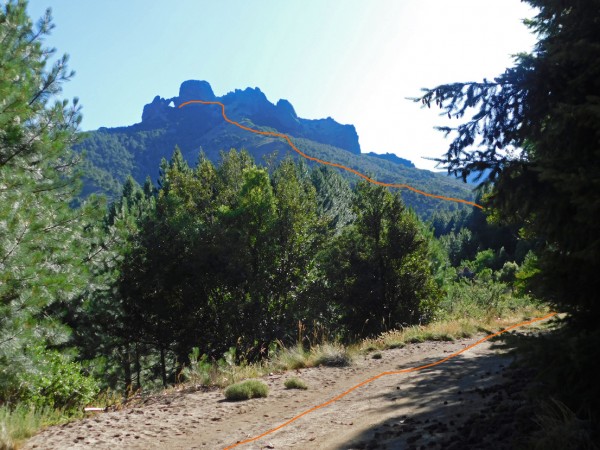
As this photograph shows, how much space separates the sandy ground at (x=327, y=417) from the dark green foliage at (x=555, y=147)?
3.48ft

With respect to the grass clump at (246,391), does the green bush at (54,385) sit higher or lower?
higher

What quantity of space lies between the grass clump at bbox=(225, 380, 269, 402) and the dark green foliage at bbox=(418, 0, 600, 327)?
4.63 metres

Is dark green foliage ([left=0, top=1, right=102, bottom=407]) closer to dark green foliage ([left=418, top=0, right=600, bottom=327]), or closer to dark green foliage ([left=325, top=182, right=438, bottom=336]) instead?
dark green foliage ([left=418, top=0, right=600, bottom=327])

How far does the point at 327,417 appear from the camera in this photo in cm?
664

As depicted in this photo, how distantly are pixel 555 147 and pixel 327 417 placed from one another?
4.26m

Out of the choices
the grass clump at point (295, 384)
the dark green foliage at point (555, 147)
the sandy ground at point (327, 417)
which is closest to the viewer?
the dark green foliage at point (555, 147)

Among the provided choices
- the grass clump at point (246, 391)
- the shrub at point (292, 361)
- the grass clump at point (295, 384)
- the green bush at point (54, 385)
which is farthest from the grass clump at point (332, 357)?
the green bush at point (54, 385)

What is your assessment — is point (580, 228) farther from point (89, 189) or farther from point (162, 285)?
point (89, 189)

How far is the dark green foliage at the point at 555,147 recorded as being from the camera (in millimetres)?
4180

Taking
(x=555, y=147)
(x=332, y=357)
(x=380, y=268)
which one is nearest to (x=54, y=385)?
(x=332, y=357)

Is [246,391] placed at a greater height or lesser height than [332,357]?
greater

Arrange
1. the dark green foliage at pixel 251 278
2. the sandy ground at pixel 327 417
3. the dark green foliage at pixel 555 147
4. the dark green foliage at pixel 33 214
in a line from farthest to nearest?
1. the dark green foliage at pixel 251 278
2. the dark green foliage at pixel 33 214
3. the sandy ground at pixel 327 417
4. the dark green foliage at pixel 555 147

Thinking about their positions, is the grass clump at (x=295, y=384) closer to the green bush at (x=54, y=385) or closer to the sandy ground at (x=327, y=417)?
the sandy ground at (x=327, y=417)

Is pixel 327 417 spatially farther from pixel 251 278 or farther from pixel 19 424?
pixel 251 278
